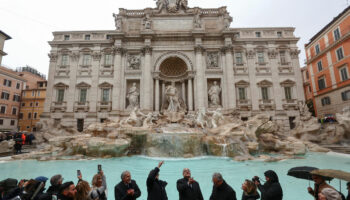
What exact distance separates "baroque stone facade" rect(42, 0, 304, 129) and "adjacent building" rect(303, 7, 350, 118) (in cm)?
436

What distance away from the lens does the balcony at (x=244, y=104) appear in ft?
64.2

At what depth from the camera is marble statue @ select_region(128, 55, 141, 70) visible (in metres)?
20.4

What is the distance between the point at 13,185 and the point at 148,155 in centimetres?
907

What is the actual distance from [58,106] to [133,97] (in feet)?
30.1

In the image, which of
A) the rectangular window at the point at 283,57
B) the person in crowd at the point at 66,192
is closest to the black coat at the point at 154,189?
the person in crowd at the point at 66,192

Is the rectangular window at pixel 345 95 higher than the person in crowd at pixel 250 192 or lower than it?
higher

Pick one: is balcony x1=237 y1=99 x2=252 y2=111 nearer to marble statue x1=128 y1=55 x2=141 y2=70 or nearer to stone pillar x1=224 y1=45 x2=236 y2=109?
stone pillar x1=224 y1=45 x2=236 y2=109

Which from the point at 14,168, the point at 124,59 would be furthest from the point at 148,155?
the point at 124,59

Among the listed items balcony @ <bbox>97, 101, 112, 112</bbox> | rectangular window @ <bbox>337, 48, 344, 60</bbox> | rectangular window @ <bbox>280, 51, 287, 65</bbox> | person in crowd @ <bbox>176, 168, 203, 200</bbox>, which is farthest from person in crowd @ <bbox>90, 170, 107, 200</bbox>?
rectangular window @ <bbox>337, 48, 344, 60</bbox>

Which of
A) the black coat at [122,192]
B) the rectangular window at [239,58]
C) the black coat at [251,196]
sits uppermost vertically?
the rectangular window at [239,58]

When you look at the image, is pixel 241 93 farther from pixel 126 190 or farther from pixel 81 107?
pixel 126 190

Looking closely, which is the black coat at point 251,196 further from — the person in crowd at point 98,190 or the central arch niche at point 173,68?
the central arch niche at point 173,68

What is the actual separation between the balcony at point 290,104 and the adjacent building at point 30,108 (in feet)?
129

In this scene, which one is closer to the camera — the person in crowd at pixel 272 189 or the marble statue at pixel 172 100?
the person in crowd at pixel 272 189
